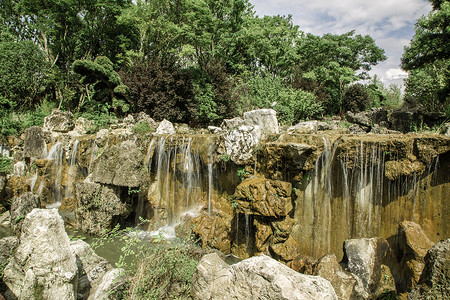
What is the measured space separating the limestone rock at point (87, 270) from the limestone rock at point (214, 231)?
2909 millimetres

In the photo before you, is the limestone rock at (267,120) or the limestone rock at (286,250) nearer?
the limestone rock at (286,250)

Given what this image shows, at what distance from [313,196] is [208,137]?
3.74 m

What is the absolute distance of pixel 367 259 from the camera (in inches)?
207

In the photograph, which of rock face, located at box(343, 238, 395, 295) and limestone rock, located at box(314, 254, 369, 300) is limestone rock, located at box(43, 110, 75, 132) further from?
rock face, located at box(343, 238, 395, 295)

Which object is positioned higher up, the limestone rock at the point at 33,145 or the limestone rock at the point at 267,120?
the limestone rock at the point at 267,120

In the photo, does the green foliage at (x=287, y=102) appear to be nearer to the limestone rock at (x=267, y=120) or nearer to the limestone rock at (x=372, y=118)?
the limestone rock at (x=372, y=118)

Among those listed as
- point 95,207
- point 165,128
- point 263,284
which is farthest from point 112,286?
point 165,128

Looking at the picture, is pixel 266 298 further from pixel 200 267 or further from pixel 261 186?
pixel 261 186

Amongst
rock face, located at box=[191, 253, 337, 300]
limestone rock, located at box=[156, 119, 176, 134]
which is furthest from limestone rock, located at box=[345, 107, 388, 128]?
rock face, located at box=[191, 253, 337, 300]

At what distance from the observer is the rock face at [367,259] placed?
5.12m

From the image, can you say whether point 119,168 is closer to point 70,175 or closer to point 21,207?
point 21,207

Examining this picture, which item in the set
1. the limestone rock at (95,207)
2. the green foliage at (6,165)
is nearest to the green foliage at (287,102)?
the limestone rock at (95,207)

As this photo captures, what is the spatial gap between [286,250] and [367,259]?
70.7 inches

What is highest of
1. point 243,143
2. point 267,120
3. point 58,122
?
point 58,122
